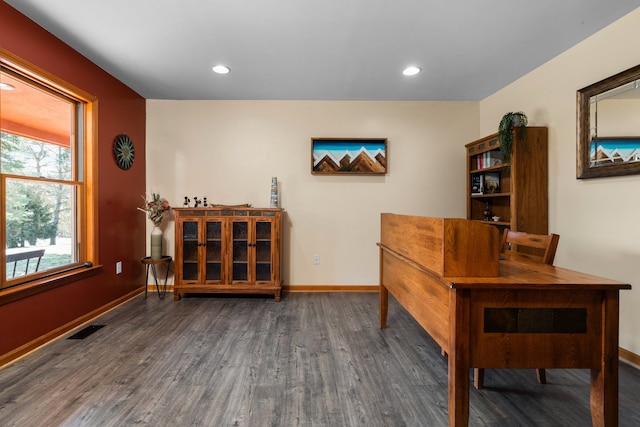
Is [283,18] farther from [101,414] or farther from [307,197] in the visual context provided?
[101,414]

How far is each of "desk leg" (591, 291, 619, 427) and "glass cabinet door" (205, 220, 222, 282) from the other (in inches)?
122

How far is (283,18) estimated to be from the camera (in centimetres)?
196

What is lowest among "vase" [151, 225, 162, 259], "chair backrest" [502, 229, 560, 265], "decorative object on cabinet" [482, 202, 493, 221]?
"vase" [151, 225, 162, 259]

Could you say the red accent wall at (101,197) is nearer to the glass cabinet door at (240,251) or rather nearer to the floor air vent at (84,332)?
the floor air vent at (84,332)

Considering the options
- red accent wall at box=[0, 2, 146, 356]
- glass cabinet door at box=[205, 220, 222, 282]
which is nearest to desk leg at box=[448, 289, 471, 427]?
glass cabinet door at box=[205, 220, 222, 282]

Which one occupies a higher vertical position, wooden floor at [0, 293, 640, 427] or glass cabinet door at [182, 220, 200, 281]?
glass cabinet door at [182, 220, 200, 281]

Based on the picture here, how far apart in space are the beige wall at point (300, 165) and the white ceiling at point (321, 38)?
43 centimetres

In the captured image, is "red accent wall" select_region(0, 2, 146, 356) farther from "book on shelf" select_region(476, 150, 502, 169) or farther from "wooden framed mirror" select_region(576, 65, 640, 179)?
"wooden framed mirror" select_region(576, 65, 640, 179)

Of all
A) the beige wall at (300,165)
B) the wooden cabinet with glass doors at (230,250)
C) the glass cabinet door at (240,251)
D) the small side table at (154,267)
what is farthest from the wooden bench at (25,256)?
the glass cabinet door at (240,251)

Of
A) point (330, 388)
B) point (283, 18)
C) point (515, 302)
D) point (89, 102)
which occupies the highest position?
point (283, 18)

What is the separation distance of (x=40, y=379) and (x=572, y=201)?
4.13 m

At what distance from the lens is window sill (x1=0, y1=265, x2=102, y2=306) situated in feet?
6.13

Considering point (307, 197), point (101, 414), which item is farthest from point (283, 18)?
point (101, 414)

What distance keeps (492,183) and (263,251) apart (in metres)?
2.72
